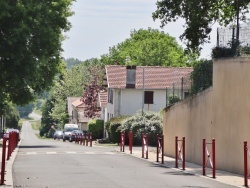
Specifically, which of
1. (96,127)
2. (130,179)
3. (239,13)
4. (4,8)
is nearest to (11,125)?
(96,127)

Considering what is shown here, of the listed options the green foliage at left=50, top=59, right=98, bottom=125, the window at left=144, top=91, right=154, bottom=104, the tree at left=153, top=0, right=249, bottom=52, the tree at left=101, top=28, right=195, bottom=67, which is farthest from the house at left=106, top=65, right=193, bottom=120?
the green foliage at left=50, top=59, right=98, bottom=125

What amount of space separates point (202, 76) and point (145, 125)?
84.1 feet

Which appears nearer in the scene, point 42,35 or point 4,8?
point 4,8

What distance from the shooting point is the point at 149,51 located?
111 metres

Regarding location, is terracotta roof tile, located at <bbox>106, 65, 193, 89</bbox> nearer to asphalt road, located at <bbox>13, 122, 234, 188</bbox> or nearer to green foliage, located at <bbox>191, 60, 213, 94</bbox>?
green foliage, located at <bbox>191, 60, 213, 94</bbox>

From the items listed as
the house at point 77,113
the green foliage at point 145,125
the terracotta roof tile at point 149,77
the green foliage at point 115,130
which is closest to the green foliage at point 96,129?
the terracotta roof tile at point 149,77

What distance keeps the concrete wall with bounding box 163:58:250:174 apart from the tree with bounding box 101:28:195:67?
78.3m

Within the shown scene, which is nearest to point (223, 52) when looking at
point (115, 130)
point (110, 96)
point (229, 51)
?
point (229, 51)

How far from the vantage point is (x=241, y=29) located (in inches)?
1043

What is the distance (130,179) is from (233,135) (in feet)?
18.9

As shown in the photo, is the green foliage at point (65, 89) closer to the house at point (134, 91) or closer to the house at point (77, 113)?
the house at point (77, 113)

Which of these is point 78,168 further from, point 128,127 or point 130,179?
point 128,127

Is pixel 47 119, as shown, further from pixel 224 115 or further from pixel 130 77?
pixel 224 115

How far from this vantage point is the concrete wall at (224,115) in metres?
23.6
